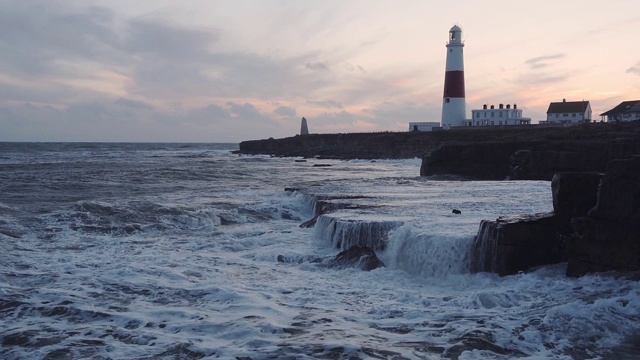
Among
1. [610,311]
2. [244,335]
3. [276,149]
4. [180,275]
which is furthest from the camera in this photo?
[276,149]

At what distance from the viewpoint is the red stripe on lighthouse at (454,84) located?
56812 millimetres

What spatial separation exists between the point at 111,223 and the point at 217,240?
447 cm

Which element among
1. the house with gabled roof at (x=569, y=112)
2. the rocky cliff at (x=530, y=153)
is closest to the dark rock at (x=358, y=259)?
the rocky cliff at (x=530, y=153)

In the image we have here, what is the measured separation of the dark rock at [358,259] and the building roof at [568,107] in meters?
60.1

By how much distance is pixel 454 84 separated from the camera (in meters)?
57.3

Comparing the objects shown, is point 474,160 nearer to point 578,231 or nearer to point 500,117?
point 578,231

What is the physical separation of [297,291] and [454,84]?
1993 inches

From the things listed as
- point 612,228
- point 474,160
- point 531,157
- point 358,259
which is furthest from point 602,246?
point 474,160

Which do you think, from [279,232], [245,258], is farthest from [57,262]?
[279,232]

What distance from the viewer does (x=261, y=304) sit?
9195mm

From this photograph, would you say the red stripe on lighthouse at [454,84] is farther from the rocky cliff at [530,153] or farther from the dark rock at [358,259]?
the dark rock at [358,259]

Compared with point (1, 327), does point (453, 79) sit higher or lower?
higher

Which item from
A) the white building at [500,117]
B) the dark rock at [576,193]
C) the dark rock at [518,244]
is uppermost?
the white building at [500,117]

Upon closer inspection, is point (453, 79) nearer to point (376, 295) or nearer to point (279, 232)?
point (279, 232)
